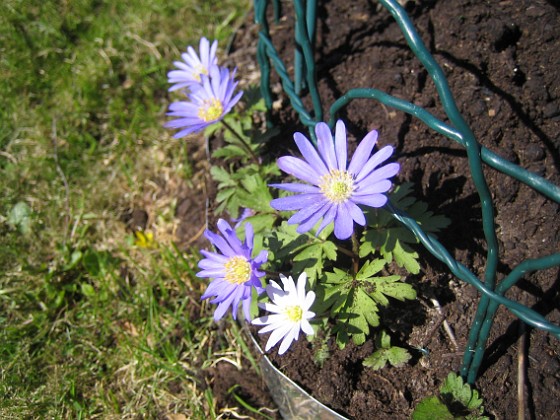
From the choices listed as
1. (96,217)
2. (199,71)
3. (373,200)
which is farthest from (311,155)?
(96,217)

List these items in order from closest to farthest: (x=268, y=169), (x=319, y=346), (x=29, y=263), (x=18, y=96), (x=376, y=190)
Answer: (x=376, y=190)
(x=319, y=346)
(x=268, y=169)
(x=29, y=263)
(x=18, y=96)

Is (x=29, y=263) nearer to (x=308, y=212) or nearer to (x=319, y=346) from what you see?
(x=319, y=346)

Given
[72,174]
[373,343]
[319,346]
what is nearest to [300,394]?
[319,346]

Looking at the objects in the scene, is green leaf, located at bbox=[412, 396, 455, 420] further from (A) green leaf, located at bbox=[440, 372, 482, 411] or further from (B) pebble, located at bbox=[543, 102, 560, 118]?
(B) pebble, located at bbox=[543, 102, 560, 118]

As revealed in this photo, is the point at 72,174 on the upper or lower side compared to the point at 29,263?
upper

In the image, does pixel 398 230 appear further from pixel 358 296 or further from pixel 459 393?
pixel 459 393

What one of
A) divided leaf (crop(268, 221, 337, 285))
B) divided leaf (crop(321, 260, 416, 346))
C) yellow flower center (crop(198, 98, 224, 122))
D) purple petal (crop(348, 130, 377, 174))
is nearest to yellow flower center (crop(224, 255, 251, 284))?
divided leaf (crop(268, 221, 337, 285))
